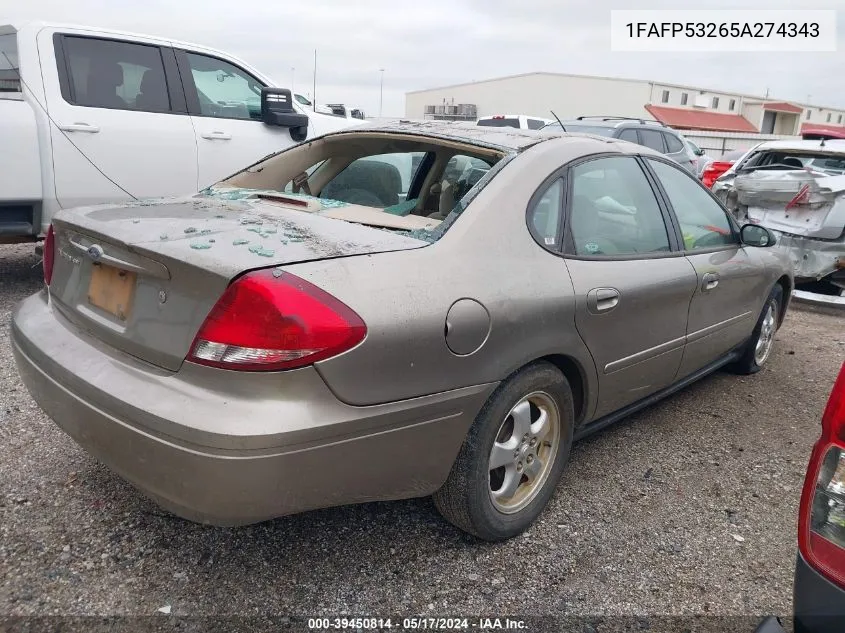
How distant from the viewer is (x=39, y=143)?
474 centimetres

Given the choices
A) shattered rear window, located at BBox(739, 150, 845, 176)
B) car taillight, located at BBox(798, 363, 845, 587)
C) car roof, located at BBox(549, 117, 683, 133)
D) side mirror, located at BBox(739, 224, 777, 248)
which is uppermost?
car roof, located at BBox(549, 117, 683, 133)

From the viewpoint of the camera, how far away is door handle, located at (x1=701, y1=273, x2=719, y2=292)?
3.28 m

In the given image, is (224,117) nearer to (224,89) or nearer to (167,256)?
(224,89)

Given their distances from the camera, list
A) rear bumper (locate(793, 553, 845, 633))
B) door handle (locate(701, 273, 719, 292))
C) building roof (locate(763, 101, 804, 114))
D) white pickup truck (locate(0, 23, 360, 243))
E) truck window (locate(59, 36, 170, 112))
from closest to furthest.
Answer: rear bumper (locate(793, 553, 845, 633)) → door handle (locate(701, 273, 719, 292)) → white pickup truck (locate(0, 23, 360, 243)) → truck window (locate(59, 36, 170, 112)) → building roof (locate(763, 101, 804, 114))

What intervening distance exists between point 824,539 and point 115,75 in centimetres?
550

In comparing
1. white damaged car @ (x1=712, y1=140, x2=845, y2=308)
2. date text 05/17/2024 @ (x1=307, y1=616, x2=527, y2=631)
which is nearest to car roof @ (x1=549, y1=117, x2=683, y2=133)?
white damaged car @ (x1=712, y1=140, x2=845, y2=308)

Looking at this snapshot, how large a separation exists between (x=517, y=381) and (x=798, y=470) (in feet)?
5.85

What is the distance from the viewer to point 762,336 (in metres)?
4.35

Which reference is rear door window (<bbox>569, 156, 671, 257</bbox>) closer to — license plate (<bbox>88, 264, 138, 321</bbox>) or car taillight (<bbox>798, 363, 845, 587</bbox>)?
car taillight (<bbox>798, 363, 845, 587</bbox>)

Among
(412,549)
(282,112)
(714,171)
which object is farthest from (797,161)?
(412,549)

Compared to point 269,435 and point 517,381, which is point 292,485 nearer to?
point 269,435

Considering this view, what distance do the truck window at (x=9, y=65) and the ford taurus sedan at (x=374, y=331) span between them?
2868mm

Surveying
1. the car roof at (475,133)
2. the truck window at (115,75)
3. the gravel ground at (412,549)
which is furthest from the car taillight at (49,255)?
the truck window at (115,75)

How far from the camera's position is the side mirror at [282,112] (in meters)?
5.62
